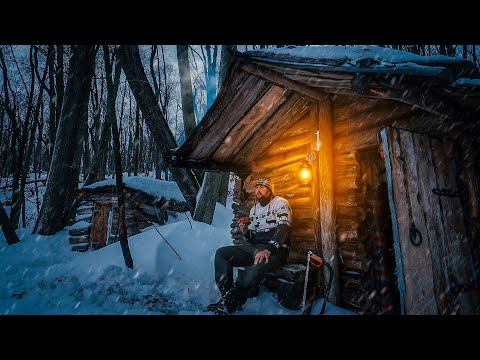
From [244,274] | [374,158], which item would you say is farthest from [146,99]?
[374,158]

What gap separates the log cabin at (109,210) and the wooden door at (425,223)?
8851mm

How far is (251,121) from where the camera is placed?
5277 millimetres

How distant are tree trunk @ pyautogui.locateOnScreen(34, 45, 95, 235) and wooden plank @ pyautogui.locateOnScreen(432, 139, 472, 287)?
1105 cm

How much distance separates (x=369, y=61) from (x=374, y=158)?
1893 mm

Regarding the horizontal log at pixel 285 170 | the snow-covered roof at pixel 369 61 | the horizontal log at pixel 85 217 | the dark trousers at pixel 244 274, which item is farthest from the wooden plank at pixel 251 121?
the horizontal log at pixel 85 217

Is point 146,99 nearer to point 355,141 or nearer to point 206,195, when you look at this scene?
point 206,195

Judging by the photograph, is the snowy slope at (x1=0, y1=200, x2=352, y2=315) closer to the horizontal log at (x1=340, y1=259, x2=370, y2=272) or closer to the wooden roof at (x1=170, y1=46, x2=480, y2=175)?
the horizontal log at (x1=340, y1=259, x2=370, y2=272)

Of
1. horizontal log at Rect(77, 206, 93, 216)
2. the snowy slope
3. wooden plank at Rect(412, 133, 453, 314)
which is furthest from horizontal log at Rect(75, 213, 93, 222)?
wooden plank at Rect(412, 133, 453, 314)

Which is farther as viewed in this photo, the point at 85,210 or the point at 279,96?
the point at 85,210

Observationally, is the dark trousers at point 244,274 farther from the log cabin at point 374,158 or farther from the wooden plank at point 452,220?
the wooden plank at point 452,220

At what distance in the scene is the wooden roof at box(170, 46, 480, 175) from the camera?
2756 mm

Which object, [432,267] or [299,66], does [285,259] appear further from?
[299,66]

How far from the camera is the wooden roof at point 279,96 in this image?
2.76 meters

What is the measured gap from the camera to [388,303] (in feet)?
12.0
